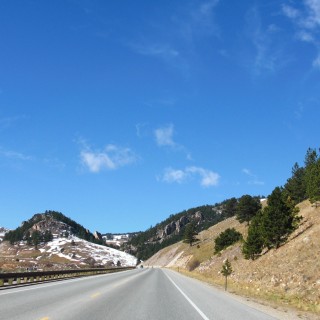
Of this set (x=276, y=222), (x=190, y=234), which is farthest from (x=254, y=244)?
(x=190, y=234)

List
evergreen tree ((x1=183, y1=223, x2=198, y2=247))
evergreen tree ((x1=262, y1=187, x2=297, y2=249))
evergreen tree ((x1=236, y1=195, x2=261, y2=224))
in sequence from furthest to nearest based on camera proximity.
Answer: evergreen tree ((x1=183, y1=223, x2=198, y2=247)) → evergreen tree ((x1=236, y1=195, x2=261, y2=224)) → evergreen tree ((x1=262, y1=187, x2=297, y2=249))

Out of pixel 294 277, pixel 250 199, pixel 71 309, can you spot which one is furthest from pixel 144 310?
pixel 250 199

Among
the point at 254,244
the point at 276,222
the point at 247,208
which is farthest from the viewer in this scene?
the point at 247,208

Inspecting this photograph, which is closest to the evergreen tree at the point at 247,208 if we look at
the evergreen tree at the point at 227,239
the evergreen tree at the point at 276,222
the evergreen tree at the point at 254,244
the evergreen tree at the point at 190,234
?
the evergreen tree at the point at 227,239

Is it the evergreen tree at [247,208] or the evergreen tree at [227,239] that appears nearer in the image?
the evergreen tree at [227,239]

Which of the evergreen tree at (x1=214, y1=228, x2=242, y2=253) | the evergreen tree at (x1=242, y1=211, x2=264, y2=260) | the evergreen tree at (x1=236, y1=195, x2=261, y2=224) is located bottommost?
the evergreen tree at (x1=242, y1=211, x2=264, y2=260)

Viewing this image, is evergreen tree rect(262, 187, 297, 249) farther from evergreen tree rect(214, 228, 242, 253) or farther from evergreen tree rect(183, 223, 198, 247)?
evergreen tree rect(183, 223, 198, 247)

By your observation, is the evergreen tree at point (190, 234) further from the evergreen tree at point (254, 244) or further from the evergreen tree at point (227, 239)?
the evergreen tree at point (254, 244)

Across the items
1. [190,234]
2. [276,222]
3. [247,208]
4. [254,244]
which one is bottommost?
[254,244]

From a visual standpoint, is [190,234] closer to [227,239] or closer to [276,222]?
[227,239]

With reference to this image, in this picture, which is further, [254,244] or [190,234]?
[190,234]

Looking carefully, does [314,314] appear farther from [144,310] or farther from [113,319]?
[113,319]

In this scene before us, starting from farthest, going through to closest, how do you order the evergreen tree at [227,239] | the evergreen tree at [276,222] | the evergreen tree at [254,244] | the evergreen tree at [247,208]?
the evergreen tree at [247,208], the evergreen tree at [227,239], the evergreen tree at [254,244], the evergreen tree at [276,222]

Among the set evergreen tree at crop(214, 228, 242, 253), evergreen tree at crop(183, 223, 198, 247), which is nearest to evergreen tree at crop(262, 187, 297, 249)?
evergreen tree at crop(214, 228, 242, 253)
